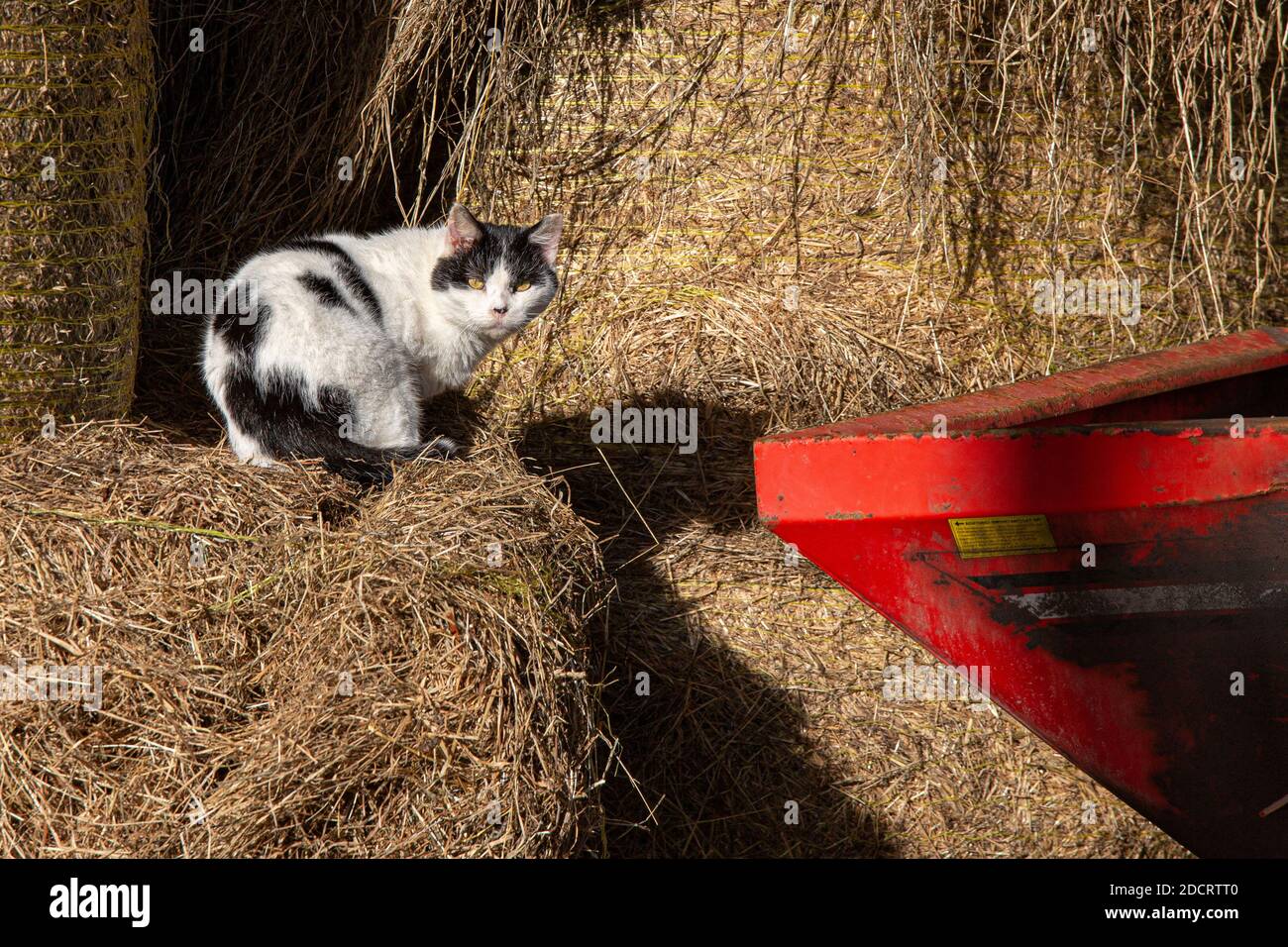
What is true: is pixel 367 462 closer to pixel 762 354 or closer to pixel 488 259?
pixel 488 259

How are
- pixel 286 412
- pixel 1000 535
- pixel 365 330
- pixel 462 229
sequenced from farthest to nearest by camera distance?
1. pixel 462 229
2. pixel 365 330
3. pixel 286 412
4. pixel 1000 535

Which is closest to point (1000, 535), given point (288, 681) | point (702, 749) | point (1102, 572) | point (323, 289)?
point (1102, 572)

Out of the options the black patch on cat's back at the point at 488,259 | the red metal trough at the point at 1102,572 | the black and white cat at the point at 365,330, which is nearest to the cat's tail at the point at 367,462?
the black and white cat at the point at 365,330

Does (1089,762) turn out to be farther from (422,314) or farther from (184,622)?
(422,314)

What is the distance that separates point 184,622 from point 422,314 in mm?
1062

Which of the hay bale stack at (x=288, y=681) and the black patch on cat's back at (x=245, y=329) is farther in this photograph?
the black patch on cat's back at (x=245, y=329)

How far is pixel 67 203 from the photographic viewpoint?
80.8 inches

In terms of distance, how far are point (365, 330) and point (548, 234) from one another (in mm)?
481

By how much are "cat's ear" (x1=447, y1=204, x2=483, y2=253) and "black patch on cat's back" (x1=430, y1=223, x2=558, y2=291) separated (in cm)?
1

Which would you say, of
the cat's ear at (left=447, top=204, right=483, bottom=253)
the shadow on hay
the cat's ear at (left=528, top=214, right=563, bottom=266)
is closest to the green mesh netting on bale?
the cat's ear at (left=447, top=204, right=483, bottom=253)

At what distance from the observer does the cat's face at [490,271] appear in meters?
2.44

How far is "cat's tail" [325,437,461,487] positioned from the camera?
2129 mm

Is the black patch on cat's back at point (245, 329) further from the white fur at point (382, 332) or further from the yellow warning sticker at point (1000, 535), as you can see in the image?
the yellow warning sticker at point (1000, 535)

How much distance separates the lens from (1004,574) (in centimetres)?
164
